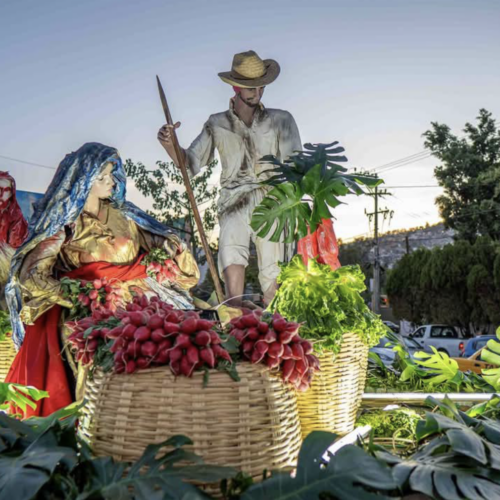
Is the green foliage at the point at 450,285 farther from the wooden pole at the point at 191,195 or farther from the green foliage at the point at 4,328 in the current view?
the green foliage at the point at 4,328

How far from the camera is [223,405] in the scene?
1.86 m

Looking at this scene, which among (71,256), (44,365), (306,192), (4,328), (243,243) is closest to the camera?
(306,192)

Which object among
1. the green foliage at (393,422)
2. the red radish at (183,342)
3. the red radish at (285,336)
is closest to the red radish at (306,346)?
the red radish at (285,336)

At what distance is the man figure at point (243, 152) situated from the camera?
4082 mm

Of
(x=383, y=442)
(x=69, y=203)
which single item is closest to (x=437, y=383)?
(x=383, y=442)

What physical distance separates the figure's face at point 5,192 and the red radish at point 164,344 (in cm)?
337

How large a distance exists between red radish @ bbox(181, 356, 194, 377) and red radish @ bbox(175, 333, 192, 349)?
1.4 inches

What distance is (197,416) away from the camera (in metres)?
1.83

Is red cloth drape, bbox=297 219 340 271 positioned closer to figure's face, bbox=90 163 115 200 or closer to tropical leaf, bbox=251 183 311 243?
tropical leaf, bbox=251 183 311 243

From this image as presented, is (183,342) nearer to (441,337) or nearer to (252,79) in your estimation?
(252,79)

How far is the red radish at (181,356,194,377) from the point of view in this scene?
6.01 feet

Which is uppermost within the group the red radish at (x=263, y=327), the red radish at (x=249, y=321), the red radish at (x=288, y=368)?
the red radish at (x=249, y=321)

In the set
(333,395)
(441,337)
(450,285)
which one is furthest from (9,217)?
(450,285)

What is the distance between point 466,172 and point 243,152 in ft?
84.9
